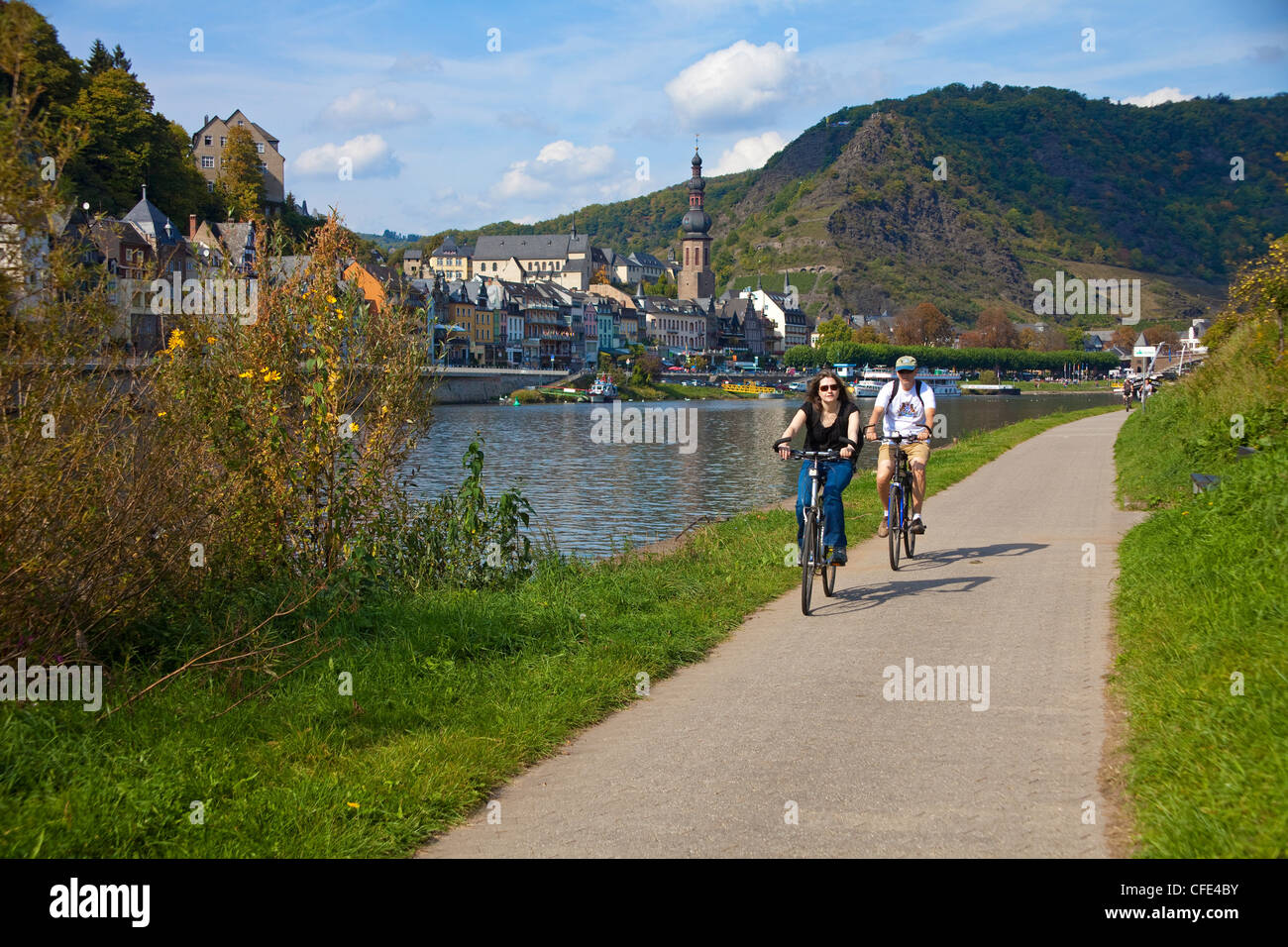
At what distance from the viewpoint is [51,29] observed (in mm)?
76750

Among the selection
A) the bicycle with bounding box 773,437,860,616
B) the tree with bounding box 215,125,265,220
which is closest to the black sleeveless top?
the bicycle with bounding box 773,437,860,616

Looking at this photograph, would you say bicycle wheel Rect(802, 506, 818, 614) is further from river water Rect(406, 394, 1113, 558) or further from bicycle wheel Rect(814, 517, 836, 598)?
river water Rect(406, 394, 1113, 558)

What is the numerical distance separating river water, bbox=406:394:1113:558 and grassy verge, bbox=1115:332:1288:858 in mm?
6816

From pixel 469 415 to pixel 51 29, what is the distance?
129 ft

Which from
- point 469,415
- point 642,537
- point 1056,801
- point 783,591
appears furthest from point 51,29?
point 1056,801

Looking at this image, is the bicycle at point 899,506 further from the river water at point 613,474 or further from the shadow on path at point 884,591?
the river water at point 613,474

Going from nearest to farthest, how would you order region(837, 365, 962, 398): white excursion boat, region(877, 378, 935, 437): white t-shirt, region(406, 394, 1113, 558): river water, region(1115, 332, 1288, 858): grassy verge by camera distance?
1. region(1115, 332, 1288, 858): grassy verge
2. region(877, 378, 935, 437): white t-shirt
3. region(406, 394, 1113, 558): river water
4. region(837, 365, 962, 398): white excursion boat

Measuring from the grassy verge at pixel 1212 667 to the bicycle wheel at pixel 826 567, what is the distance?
2415mm

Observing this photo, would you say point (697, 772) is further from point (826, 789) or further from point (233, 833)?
point (233, 833)

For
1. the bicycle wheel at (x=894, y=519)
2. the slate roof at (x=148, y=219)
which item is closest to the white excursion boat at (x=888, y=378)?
the slate roof at (x=148, y=219)

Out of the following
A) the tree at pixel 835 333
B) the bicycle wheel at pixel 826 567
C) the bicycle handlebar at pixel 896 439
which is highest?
the tree at pixel 835 333

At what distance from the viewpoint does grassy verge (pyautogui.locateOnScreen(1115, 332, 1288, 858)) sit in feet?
14.0

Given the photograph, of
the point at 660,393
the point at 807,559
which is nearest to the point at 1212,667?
the point at 807,559

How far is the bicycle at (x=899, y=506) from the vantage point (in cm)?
1159
